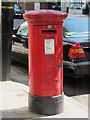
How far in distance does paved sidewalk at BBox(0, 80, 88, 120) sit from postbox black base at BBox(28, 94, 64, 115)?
8cm

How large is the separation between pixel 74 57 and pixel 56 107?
1.89m

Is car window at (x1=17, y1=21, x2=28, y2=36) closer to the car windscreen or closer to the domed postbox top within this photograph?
the car windscreen

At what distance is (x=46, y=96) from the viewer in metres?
4.54

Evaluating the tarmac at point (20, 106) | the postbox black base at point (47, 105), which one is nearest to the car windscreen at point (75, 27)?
the tarmac at point (20, 106)

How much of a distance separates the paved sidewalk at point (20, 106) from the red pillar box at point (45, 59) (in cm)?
17

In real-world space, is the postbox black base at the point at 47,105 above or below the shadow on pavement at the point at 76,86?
above

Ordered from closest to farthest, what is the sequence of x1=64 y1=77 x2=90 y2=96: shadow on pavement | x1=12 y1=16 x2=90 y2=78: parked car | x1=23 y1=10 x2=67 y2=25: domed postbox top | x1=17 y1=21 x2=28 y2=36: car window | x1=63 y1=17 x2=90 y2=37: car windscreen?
x1=23 y1=10 x2=67 y2=25: domed postbox top, x1=12 y1=16 x2=90 y2=78: parked car, x1=64 y1=77 x2=90 y2=96: shadow on pavement, x1=63 y1=17 x2=90 y2=37: car windscreen, x1=17 y1=21 x2=28 y2=36: car window

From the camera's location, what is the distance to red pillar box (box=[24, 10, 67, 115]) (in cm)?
440

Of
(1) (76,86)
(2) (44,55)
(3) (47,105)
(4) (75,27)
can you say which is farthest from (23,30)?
(3) (47,105)

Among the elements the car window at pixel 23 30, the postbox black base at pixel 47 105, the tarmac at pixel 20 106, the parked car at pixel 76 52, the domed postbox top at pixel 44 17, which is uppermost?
the domed postbox top at pixel 44 17

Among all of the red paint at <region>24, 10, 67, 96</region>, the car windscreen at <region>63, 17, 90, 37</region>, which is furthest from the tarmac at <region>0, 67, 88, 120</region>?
the car windscreen at <region>63, 17, 90, 37</region>

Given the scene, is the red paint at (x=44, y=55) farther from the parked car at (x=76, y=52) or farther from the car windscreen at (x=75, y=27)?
the car windscreen at (x=75, y=27)

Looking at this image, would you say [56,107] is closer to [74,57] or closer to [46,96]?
[46,96]

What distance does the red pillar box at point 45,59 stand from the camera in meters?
4.40
